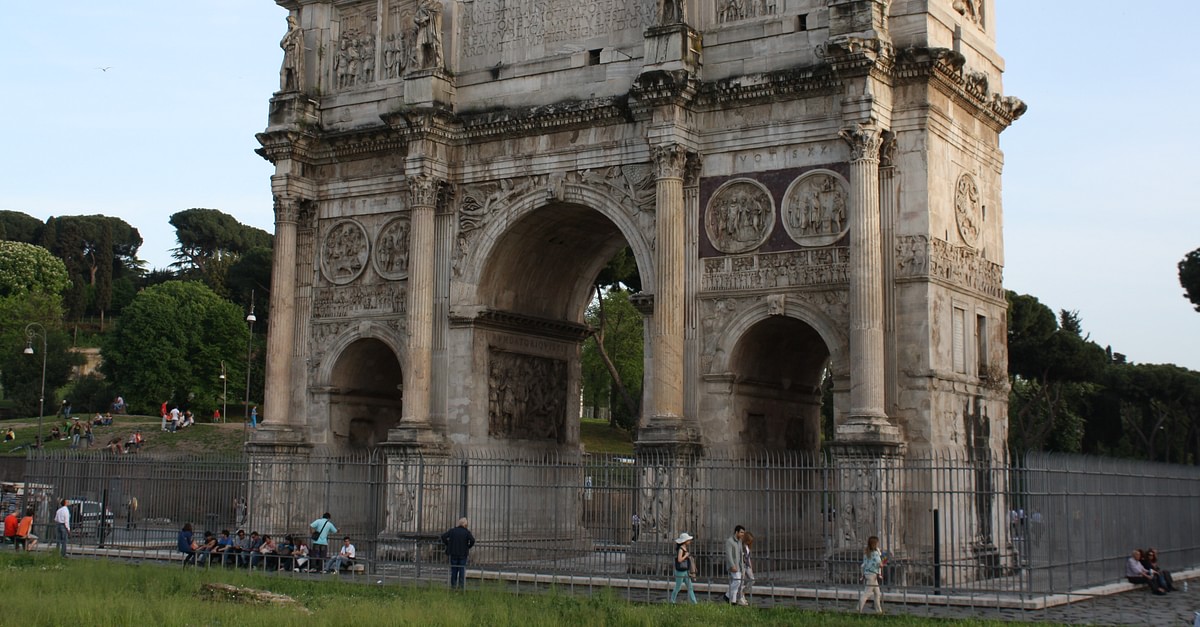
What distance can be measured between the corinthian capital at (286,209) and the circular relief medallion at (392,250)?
2003mm

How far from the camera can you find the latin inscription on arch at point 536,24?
23953 millimetres

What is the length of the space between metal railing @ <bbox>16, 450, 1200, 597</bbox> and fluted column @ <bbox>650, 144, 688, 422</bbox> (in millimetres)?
1174

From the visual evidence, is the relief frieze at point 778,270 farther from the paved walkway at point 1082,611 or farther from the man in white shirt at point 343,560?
the man in white shirt at point 343,560

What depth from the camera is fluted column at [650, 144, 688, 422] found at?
2192 centimetres

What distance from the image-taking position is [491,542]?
22.3 metres

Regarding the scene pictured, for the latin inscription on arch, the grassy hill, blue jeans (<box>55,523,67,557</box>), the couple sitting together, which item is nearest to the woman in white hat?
the couple sitting together

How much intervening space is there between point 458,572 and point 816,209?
8257 mm

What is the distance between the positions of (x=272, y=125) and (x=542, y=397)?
7.82 metres

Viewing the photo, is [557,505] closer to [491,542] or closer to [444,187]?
[491,542]

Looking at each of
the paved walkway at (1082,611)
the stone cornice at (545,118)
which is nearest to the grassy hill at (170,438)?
the stone cornice at (545,118)

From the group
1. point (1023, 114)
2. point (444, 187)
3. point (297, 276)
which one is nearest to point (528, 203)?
point (444, 187)

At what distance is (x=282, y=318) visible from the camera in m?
26.6

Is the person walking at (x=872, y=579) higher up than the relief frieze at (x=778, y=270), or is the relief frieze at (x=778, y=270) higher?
the relief frieze at (x=778, y=270)

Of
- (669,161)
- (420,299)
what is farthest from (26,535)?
(669,161)
